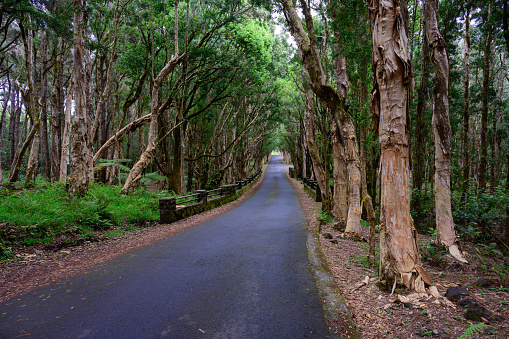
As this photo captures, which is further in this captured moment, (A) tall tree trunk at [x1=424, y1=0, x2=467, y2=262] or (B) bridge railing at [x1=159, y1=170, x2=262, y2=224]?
(B) bridge railing at [x1=159, y1=170, x2=262, y2=224]

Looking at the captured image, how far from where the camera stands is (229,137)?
28.4 m

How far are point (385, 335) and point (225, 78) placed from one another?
59.1 ft

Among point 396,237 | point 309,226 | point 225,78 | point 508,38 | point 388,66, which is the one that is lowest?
point 309,226

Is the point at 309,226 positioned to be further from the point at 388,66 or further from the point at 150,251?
the point at 388,66

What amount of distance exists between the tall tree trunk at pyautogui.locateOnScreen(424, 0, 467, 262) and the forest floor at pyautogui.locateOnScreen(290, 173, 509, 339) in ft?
3.12

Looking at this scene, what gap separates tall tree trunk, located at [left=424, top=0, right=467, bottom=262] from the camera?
7082mm

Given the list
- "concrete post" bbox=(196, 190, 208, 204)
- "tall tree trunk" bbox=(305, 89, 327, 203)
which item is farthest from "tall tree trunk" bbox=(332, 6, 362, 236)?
"concrete post" bbox=(196, 190, 208, 204)

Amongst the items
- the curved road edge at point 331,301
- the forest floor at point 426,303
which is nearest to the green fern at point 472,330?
the forest floor at point 426,303

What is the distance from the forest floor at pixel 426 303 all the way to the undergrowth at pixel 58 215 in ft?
24.3

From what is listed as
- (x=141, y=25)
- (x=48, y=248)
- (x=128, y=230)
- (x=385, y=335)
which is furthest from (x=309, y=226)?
(x=141, y=25)

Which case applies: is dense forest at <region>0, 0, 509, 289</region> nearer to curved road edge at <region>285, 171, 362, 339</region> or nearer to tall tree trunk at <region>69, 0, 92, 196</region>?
tall tree trunk at <region>69, 0, 92, 196</region>

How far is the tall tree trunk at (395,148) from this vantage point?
176 inches

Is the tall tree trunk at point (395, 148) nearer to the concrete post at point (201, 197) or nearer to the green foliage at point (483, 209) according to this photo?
the green foliage at point (483, 209)

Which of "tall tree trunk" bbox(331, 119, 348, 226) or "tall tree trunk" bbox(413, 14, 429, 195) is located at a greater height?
"tall tree trunk" bbox(413, 14, 429, 195)
